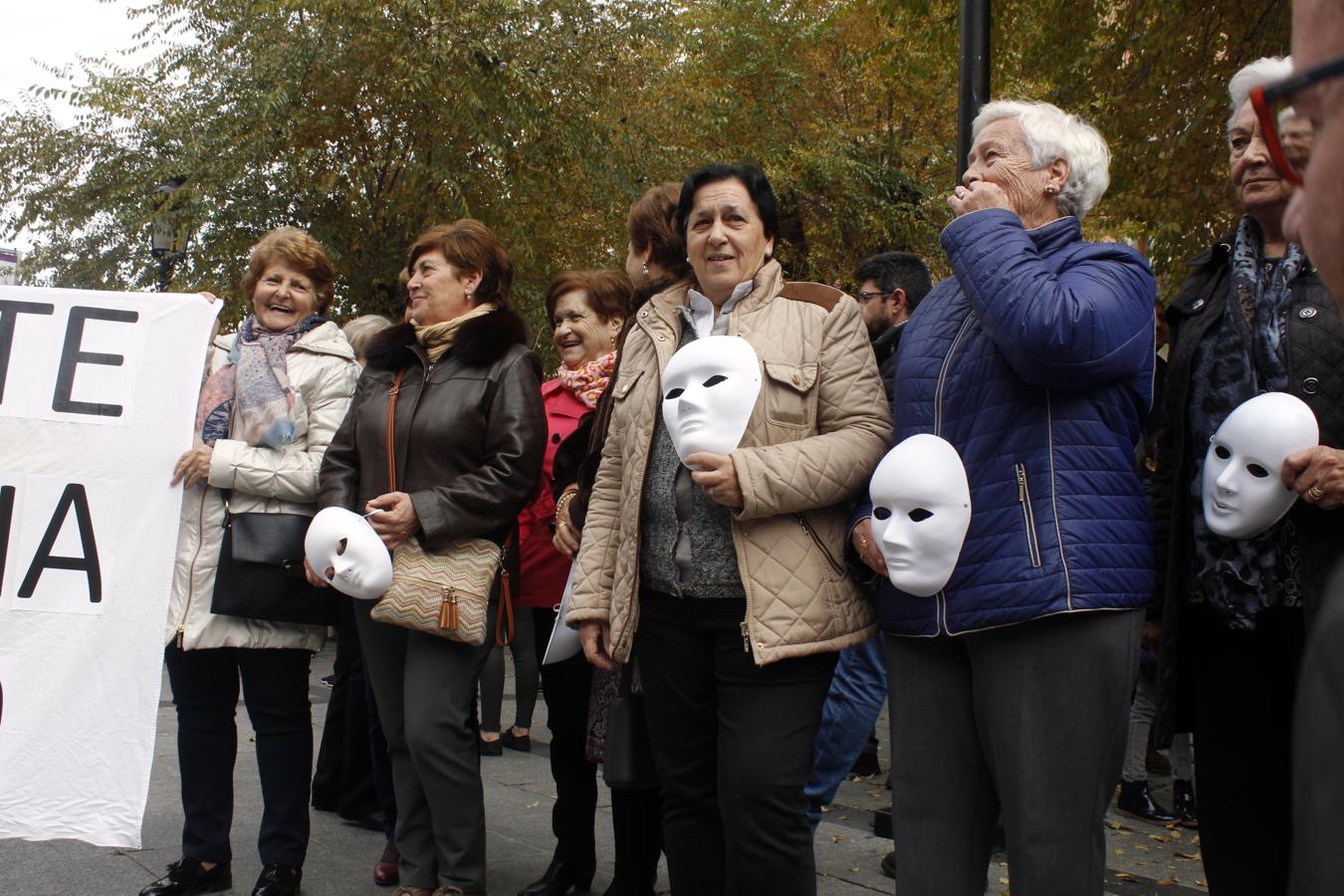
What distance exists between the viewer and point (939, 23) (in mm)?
10430

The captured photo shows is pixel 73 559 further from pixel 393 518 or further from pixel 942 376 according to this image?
pixel 942 376

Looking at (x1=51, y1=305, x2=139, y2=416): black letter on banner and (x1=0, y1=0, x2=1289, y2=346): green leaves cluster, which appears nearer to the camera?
(x1=51, y1=305, x2=139, y2=416): black letter on banner

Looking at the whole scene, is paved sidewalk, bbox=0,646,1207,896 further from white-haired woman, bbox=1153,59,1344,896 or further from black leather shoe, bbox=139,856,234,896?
white-haired woman, bbox=1153,59,1344,896

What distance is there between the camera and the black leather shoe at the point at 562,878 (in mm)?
4422

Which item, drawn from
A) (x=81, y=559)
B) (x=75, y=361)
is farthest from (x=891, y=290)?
(x=81, y=559)

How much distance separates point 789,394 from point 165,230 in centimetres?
1160

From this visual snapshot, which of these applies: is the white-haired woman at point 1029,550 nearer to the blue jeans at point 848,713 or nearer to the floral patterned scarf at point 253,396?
the blue jeans at point 848,713

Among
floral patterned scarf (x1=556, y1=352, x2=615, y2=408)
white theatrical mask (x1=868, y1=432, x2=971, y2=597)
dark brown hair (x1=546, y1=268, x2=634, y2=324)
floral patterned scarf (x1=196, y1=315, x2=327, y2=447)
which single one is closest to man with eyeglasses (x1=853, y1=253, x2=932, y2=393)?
dark brown hair (x1=546, y1=268, x2=634, y2=324)

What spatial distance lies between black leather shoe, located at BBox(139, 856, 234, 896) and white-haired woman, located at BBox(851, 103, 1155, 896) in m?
2.56

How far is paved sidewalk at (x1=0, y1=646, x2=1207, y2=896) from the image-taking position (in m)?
4.55

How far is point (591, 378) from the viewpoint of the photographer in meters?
4.80

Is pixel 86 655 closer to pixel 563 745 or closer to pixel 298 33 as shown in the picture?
pixel 563 745

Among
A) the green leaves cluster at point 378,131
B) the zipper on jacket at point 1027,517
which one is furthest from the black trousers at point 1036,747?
the green leaves cluster at point 378,131

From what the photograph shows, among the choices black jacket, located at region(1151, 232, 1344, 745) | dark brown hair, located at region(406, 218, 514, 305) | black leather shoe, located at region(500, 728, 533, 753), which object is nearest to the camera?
black jacket, located at region(1151, 232, 1344, 745)
